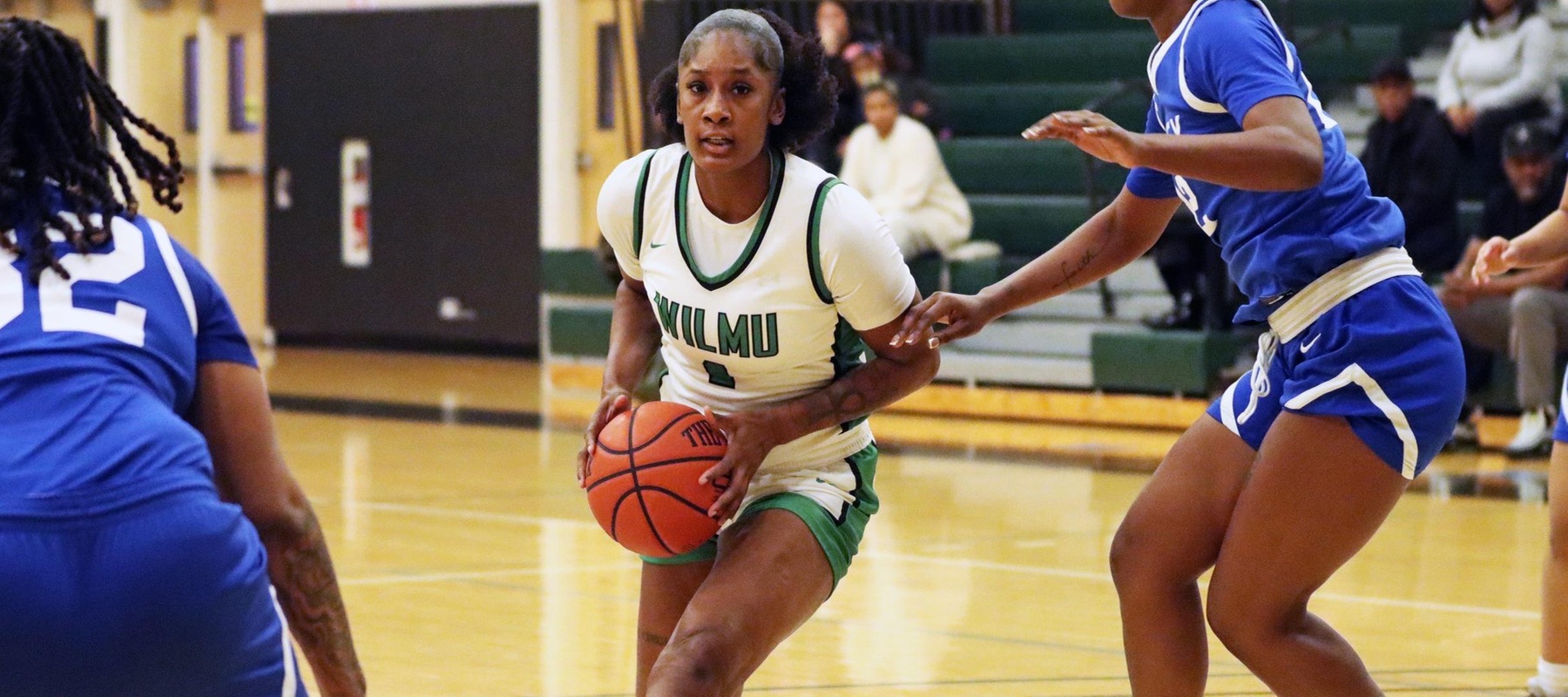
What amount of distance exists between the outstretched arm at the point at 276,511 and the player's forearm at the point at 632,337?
1.21 meters

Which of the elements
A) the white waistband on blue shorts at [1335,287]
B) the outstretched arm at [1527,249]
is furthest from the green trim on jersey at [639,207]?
the outstretched arm at [1527,249]

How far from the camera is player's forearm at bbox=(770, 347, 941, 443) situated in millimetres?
3512

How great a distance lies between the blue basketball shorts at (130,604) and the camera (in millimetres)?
2197

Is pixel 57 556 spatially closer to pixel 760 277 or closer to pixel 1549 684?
pixel 760 277

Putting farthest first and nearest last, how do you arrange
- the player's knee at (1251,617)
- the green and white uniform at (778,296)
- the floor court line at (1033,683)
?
the floor court line at (1033,683), the green and white uniform at (778,296), the player's knee at (1251,617)

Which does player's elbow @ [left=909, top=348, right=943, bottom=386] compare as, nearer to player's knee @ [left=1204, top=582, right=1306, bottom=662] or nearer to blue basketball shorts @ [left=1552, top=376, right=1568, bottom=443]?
player's knee @ [left=1204, top=582, right=1306, bottom=662]

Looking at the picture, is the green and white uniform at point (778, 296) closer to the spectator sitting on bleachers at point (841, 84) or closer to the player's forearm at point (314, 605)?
the player's forearm at point (314, 605)

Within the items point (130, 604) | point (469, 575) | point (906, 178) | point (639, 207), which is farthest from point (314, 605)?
point (906, 178)

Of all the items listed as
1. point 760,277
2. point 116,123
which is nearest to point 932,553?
point 760,277

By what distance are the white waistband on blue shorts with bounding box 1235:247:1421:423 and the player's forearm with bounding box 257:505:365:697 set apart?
158 cm

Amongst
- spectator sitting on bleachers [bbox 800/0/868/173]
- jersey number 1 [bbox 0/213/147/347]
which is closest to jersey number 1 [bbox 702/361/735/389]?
jersey number 1 [bbox 0/213/147/347]

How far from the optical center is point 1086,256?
3.73 metres

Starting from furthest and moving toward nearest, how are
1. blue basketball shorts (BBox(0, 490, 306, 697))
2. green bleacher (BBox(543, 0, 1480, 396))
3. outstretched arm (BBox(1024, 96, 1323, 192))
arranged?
1. green bleacher (BBox(543, 0, 1480, 396))
2. outstretched arm (BBox(1024, 96, 1323, 192))
3. blue basketball shorts (BBox(0, 490, 306, 697))

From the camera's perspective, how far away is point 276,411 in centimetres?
1155
